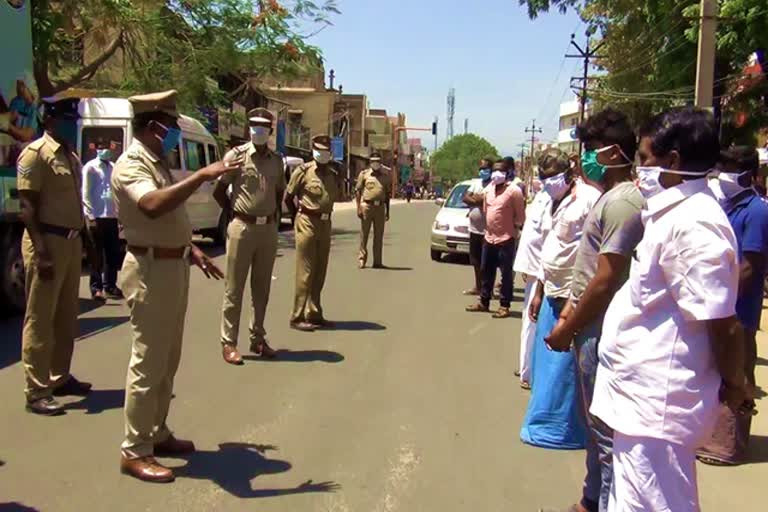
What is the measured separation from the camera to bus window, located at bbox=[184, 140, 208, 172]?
14573mm

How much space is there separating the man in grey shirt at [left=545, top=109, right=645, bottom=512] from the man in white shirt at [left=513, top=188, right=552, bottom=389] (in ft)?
7.22

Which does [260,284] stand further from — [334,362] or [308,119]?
[308,119]

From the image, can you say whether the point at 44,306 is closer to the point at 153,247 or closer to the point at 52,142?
the point at 52,142

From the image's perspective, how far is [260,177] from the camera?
21.8ft

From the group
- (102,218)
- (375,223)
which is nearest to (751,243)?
(102,218)

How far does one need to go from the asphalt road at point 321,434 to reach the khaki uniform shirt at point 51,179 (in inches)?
53.8

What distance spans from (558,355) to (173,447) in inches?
94.4

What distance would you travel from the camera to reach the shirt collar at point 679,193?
259 cm

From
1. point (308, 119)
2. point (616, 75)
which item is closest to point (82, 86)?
point (616, 75)

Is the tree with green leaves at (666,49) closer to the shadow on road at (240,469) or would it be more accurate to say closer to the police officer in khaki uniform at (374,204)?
the police officer in khaki uniform at (374,204)

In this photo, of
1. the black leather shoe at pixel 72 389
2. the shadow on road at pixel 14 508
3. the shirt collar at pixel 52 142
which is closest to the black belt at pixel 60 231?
the shirt collar at pixel 52 142

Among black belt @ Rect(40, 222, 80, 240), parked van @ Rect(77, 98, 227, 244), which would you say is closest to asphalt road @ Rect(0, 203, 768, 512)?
black belt @ Rect(40, 222, 80, 240)

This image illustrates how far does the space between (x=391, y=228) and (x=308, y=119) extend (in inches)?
1362

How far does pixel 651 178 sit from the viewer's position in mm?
2709
